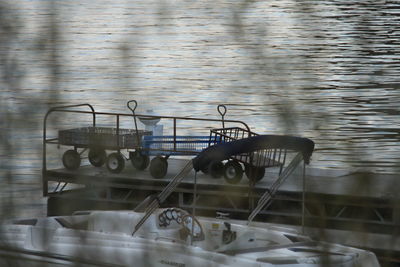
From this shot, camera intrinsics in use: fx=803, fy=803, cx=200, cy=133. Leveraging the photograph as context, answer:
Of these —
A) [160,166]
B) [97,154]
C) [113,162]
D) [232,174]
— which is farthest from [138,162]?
[160,166]

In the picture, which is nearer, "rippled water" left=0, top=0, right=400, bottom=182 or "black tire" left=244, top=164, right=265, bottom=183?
"rippled water" left=0, top=0, right=400, bottom=182

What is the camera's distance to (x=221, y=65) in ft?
3.86

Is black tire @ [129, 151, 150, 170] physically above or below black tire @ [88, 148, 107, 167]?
below

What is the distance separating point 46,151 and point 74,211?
0.11 meters

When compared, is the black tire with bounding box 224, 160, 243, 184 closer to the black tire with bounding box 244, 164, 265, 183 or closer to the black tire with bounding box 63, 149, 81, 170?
the black tire with bounding box 244, 164, 265, 183

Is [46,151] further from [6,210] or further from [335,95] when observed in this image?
[335,95]

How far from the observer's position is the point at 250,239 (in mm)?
6027

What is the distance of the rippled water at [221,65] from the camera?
1042 millimetres

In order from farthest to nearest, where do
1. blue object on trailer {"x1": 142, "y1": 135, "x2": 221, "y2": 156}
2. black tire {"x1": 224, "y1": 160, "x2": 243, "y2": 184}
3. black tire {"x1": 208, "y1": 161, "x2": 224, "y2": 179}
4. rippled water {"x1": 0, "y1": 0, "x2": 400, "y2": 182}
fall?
blue object on trailer {"x1": 142, "y1": 135, "x2": 221, "y2": 156} → black tire {"x1": 224, "y1": 160, "x2": 243, "y2": 184} → black tire {"x1": 208, "y1": 161, "x2": 224, "y2": 179} → rippled water {"x1": 0, "y1": 0, "x2": 400, "y2": 182}

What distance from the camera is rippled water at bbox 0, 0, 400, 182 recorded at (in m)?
1.04

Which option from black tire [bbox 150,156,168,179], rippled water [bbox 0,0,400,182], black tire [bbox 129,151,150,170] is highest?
rippled water [bbox 0,0,400,182]

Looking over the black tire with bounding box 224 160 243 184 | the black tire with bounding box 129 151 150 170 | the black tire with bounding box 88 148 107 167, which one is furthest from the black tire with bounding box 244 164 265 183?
the black tire with bounding box 88 148 107 167

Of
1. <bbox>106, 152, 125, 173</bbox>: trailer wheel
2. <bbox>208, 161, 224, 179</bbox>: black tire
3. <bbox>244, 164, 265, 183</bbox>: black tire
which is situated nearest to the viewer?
<bbox>106, 152, 125, 173</bbox>: trailer wheel

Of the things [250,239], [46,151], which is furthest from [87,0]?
[250,239]
